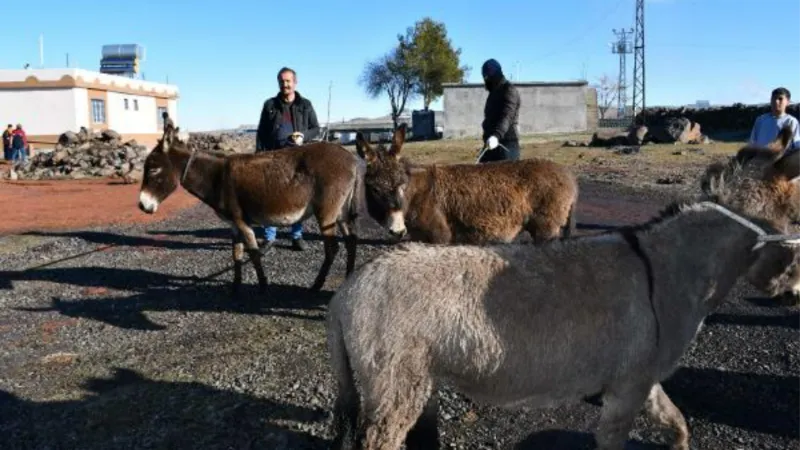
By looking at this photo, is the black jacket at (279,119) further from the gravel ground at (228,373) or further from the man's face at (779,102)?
the man's face at (779,102)

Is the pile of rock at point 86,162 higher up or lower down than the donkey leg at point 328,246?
higher up

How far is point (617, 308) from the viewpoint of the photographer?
347cm

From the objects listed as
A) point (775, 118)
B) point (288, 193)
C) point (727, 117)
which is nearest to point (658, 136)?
point (727, 117)

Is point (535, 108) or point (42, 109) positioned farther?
point (535, 108)

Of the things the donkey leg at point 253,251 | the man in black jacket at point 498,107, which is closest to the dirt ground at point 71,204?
the donkey leg at point 253,251

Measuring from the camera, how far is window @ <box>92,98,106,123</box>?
145 feet

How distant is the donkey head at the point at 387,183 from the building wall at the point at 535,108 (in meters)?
44.0

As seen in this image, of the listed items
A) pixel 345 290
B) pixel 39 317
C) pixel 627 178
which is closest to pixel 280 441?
pixel 345 290

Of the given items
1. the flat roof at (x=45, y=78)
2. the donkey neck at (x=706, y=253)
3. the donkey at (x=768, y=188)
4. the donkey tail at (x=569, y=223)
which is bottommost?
the donkey tail at (x=569, y=223)

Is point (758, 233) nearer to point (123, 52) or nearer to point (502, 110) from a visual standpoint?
point (502, 110)

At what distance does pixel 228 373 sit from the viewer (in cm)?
584

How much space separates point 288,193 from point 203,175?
127 centimetres

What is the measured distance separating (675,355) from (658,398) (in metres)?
0.52

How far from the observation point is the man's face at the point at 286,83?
32.0 feet
